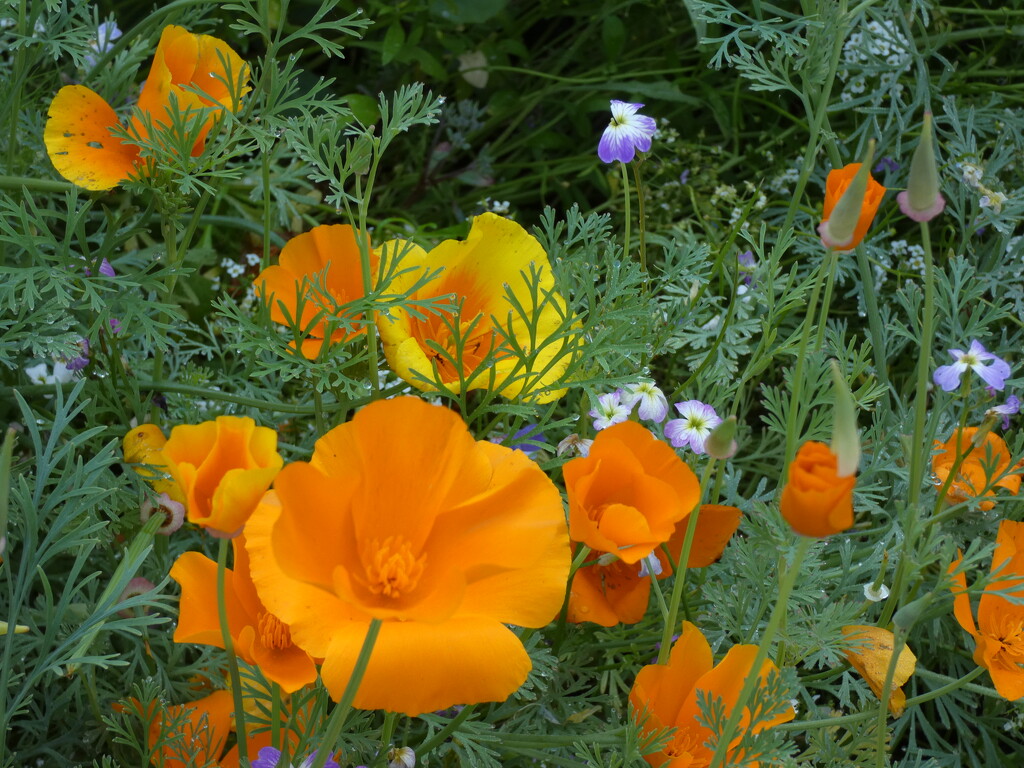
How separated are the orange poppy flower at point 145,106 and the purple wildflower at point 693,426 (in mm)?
440

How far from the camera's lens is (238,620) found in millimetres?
681

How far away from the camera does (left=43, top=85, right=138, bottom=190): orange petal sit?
33.7 inches

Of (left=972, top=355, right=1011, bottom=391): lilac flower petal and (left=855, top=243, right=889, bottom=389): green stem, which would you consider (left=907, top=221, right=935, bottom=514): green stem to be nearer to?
(left=972, top=355, right=1011, bottom=391): lilac flower petal

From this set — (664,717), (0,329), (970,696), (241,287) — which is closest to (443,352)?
(664,717)

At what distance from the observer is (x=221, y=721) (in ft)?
2.56

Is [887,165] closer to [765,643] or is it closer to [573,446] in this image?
[573,446]

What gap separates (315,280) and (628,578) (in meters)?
0.34

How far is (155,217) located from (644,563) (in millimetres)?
856

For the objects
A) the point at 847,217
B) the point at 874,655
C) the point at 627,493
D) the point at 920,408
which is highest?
the point at 847,217

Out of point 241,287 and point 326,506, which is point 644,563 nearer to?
point 326,506

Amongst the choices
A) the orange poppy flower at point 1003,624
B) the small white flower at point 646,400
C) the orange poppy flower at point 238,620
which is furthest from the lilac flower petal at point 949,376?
the orange poppy flower at point 238,620

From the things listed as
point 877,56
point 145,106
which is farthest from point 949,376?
point 877,56

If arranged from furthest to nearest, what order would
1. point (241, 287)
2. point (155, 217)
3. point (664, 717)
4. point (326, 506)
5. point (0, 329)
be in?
point (241, 287) → point (155, 217) → point (0, 329) → point (664, 717) → point (326, 506)

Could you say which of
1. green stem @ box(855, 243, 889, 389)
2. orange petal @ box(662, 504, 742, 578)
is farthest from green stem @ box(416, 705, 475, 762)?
green stem @ box(855, 243, 889, 389)
